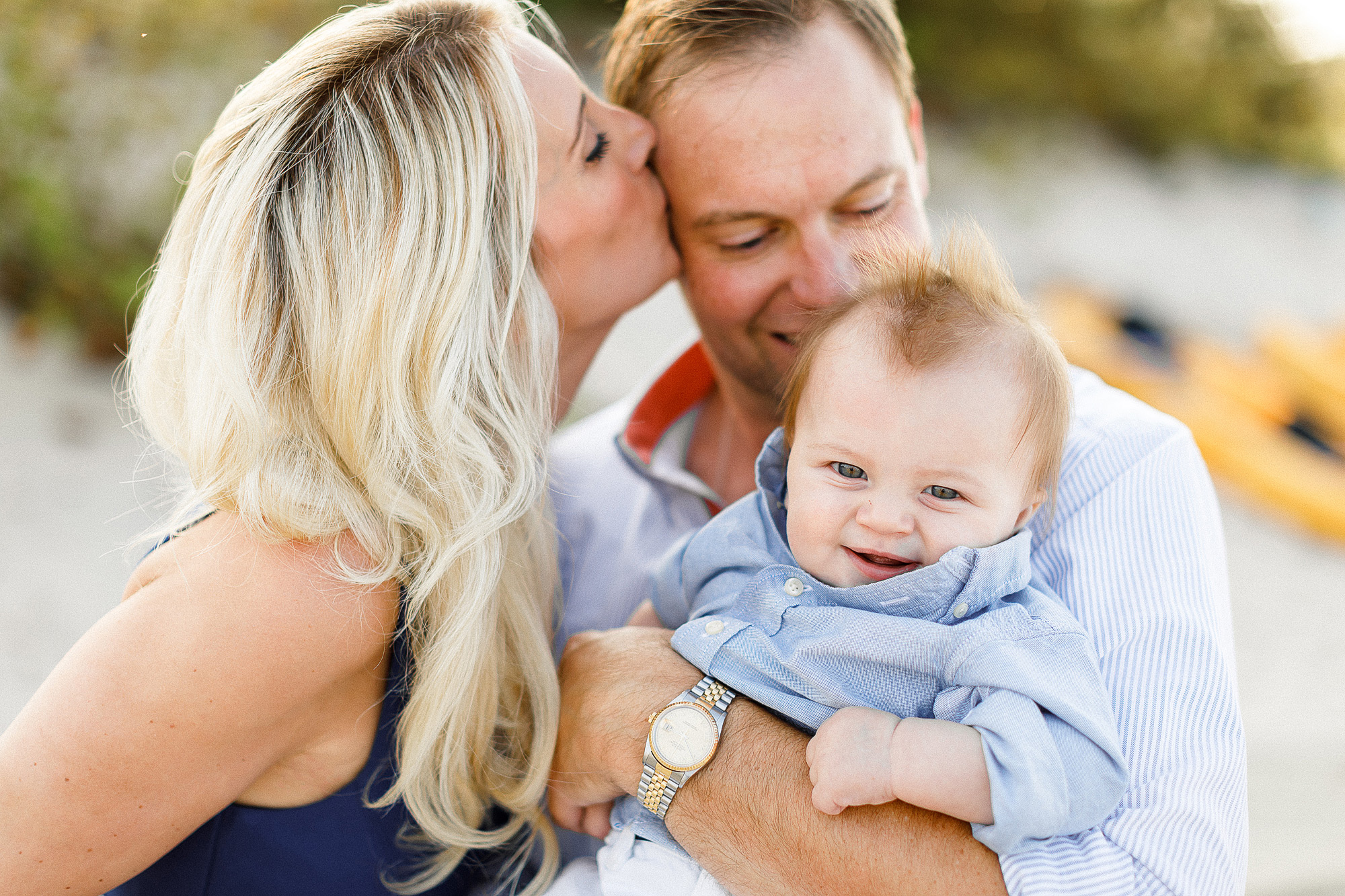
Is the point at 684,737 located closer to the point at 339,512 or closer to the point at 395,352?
the point at 339,512

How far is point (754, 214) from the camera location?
2.20m

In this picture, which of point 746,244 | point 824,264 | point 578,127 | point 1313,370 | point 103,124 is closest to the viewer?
point 578,127

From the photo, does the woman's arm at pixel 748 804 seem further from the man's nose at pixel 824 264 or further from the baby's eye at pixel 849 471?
the man's nose at pixel 824 264

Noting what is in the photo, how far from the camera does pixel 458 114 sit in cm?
177

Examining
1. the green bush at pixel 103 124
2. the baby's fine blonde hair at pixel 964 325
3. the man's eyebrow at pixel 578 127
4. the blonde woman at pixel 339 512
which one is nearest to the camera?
the blonde woman at pixel 339 512

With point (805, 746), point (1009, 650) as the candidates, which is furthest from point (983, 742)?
point (805, 746)

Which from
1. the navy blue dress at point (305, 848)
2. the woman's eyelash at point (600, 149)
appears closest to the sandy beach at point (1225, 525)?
the navy blue dress at point (305, 848)

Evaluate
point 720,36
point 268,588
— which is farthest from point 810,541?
point 720,36

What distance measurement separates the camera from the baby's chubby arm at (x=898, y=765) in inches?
54.4

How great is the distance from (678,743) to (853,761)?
321 millimetres

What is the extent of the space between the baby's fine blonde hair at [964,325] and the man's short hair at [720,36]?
2.40 ft

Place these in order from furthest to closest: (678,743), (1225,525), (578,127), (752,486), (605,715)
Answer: (1225,525)
(752,486)
(578,127)
(605,715)
(678,743)

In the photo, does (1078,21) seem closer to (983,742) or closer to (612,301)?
(612,301)

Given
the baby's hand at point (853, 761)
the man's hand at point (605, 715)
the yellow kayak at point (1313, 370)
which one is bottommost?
the yellow kayak at point (1313, 370)
